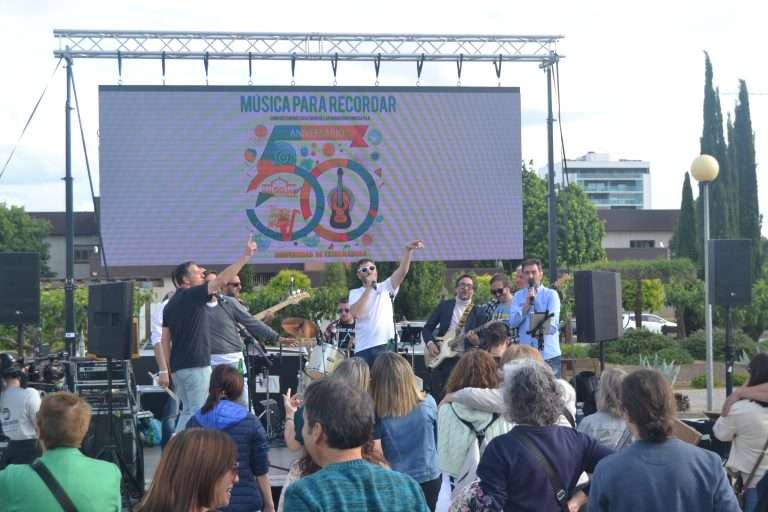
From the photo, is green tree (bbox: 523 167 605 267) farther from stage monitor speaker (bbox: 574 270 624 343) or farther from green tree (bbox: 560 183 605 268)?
stage monitor speaker (bbox: 574 270 624 343)

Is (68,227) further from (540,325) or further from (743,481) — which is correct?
(743,481)

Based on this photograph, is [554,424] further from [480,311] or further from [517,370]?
[480,311]

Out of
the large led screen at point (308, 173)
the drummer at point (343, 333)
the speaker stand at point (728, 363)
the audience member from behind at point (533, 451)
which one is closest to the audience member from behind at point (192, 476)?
the audience member from behind at point (533, 451)

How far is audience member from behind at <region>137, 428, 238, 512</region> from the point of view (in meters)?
2.84

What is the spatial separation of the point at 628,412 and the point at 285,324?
7.10 meters

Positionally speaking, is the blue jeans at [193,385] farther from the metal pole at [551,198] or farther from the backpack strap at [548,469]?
the metal pole at [551,198]

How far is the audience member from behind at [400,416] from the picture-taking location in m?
4.79

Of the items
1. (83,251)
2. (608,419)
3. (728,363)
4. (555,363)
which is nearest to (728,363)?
(728,363)

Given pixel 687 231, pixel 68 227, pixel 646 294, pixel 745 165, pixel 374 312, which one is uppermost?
pixel 745 165

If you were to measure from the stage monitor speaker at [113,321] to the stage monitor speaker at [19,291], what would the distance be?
6.67 feet

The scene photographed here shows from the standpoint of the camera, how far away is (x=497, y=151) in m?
15.2

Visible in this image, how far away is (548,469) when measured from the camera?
356cm

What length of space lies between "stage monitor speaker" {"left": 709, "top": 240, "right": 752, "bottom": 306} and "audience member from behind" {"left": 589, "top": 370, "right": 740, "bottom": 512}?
7.63 metres

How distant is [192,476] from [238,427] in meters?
1.92
